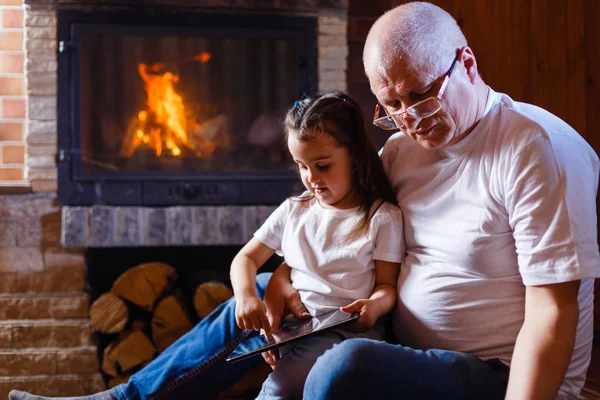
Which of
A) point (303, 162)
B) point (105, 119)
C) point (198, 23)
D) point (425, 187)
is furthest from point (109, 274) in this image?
point (425, 187)

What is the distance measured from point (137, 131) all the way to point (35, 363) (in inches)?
30.5

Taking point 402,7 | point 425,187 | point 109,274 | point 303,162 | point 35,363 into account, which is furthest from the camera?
point 109,274

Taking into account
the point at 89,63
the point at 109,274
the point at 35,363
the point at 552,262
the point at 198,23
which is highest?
the point at 198,23

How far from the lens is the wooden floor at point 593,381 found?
4.48ft

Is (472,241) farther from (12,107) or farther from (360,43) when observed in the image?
(12,107)

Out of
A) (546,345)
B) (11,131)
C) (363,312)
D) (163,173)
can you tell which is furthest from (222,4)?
(546,345)

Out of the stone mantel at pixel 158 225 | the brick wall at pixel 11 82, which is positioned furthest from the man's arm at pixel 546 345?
the brick wall at pixel 11 82

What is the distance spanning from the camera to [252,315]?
4.04 feet

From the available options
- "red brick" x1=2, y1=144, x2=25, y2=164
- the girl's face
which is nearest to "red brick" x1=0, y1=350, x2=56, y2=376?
"red brick" x1=2, y1=144, x2=25, y2=164

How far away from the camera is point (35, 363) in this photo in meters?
2.06

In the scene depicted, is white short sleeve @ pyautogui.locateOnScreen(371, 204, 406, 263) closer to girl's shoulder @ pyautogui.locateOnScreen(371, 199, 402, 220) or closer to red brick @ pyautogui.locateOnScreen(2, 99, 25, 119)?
girl's shoulder @ pyautogui.locateOnScreen(371, 199, 402, 220)

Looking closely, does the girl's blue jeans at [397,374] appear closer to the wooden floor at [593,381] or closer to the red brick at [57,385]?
the wooden floor at [593,381]

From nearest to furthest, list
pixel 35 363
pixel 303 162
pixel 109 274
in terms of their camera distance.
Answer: pixel 303 162
pixel 35 363
pixel 109 274

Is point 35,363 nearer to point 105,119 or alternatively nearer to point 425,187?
point 105,119
